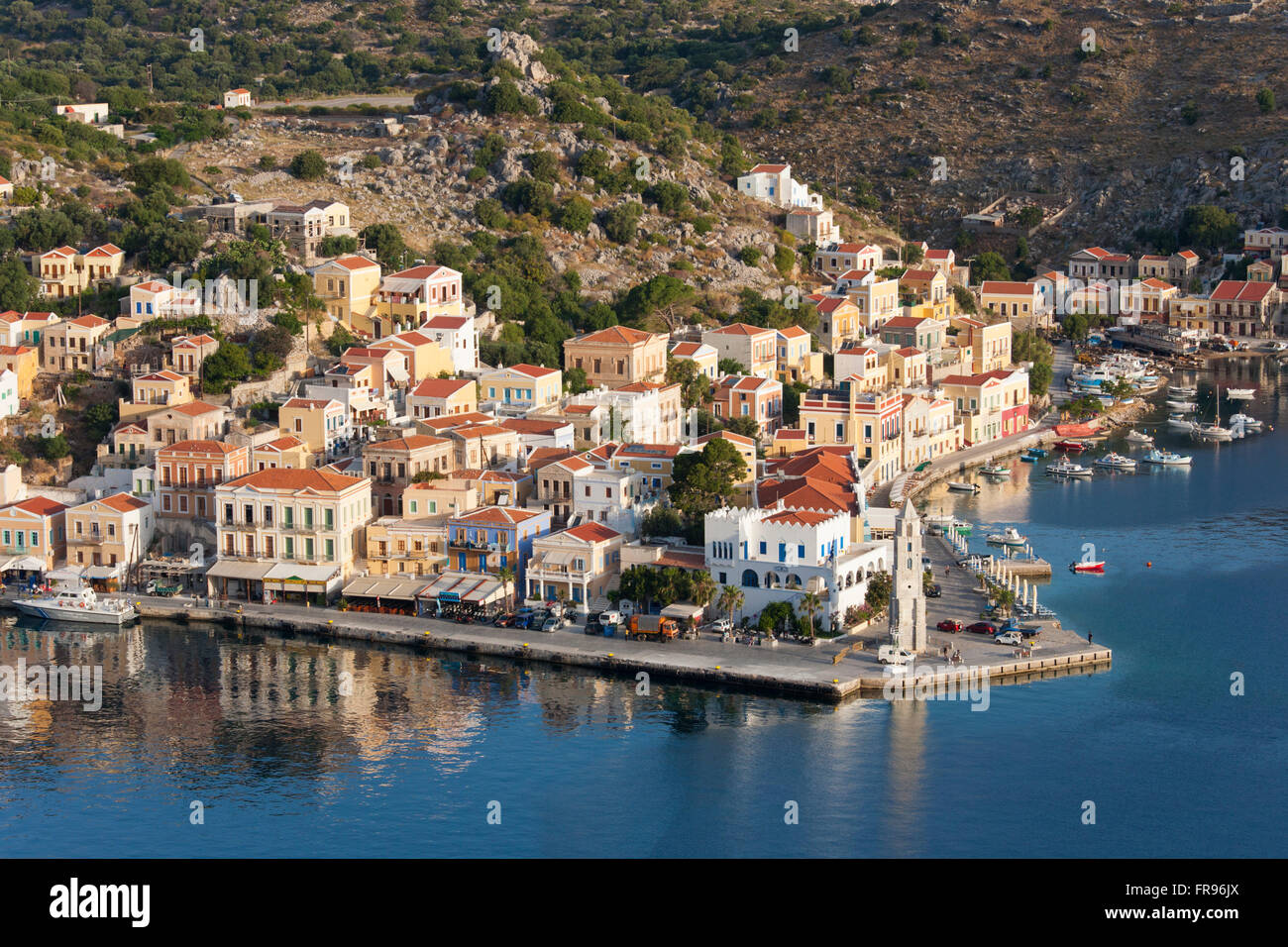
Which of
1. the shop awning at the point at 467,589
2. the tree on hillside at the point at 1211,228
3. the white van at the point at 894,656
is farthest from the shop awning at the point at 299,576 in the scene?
the tree on hillside at the point at 1211,228

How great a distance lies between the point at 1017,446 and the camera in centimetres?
7006

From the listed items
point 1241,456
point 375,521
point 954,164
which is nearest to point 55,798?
point 375,521

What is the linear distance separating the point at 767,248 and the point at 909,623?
4260cm

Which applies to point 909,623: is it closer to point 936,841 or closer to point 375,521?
point 936,841

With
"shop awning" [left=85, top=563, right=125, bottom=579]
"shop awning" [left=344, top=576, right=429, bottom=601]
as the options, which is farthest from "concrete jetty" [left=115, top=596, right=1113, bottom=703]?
"shop awning" [left=85, top=563, right=125, bottom=579]

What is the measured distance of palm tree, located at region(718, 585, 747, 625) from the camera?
156 feet

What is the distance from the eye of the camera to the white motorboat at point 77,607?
2003 inches

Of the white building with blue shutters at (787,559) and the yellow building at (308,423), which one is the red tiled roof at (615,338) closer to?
the yellow building at (308,423)

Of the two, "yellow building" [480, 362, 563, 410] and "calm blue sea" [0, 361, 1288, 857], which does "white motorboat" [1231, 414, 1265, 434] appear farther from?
"yellow building" [480, 362, 563, 410]

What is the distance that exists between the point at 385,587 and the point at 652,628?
7115mm

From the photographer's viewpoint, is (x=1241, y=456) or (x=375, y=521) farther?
(x=1241, y=456)

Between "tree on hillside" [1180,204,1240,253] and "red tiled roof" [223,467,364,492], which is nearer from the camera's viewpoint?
"red tiled roof" [223,467,364,492]

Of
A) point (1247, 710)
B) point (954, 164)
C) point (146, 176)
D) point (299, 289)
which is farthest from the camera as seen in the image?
point (954, 164)

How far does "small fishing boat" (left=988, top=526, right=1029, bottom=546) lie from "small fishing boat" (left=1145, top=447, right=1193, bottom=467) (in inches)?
525
